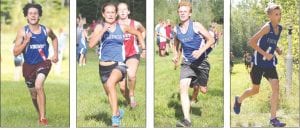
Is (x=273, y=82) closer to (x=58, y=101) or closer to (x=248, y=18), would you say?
(x=248, y=18)

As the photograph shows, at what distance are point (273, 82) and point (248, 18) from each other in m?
0.86

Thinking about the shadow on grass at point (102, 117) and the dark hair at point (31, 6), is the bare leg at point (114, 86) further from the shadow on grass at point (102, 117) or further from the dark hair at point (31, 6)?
the dark hair at point (31, 6)

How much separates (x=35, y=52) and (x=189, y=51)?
1.91m

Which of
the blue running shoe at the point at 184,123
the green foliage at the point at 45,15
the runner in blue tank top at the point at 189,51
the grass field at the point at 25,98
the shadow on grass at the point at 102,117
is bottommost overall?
the blue running shoe at the point at 184,123

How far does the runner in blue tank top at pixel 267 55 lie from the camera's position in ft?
28.6

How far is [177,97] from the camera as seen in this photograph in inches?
344

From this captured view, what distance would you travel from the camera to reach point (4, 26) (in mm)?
8781

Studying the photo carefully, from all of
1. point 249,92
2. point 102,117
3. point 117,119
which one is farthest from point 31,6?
point 249,92

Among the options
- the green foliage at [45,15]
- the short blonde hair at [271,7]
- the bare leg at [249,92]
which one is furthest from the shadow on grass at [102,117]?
the short blonde hair at [271,7]

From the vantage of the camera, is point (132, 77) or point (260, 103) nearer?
point (132, 77)

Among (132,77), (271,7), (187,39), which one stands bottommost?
(132,77)

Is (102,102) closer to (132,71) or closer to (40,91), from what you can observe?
(132,71)

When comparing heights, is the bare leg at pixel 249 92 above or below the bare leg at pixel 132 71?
below

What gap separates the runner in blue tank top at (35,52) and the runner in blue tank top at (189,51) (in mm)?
1582
